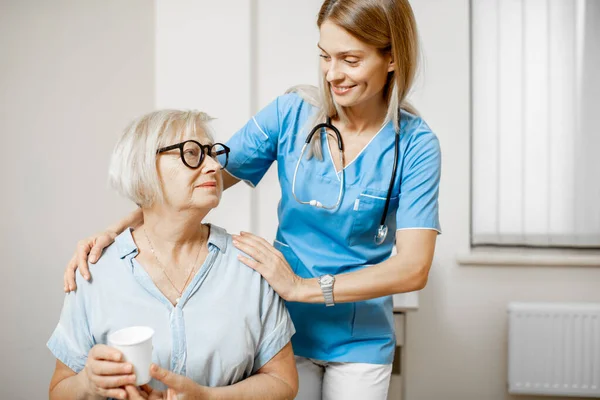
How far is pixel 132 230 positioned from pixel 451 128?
184cm

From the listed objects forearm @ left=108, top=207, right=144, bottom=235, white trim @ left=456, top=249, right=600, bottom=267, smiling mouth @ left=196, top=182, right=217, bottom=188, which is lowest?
white trim @ left=456, top=249, right=600, bottom=267

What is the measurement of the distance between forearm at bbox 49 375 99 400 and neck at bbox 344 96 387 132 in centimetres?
86

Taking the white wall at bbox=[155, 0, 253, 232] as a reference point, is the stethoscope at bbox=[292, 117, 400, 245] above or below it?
below

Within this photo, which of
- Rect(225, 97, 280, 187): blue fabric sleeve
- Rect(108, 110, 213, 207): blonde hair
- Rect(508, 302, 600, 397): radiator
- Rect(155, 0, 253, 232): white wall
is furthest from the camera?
Rect(508, 302, 600, 397): radiator

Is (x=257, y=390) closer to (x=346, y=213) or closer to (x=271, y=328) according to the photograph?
(x=271, y=328)

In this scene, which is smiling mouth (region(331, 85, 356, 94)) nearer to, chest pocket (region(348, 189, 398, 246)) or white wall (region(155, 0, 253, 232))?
chest pocket (region(348, 189, 398, 246))

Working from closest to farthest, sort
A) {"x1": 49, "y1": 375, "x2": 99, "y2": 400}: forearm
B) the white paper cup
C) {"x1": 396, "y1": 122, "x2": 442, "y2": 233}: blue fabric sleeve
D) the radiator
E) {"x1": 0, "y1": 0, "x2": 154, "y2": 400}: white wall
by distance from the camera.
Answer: the white paper cup → {"x1": 49, "y1": 375, "x2": 99, "y2": 400}: forearm → {"x1": 396, "y1": 122, "x2": 442, "y2": 233}: blue fabric sleeve → {"x1": 0, "y1": 0, "x2": 154, "y2": 400}: white wall → the radiator

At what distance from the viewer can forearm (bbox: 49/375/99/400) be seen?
120 centimetres

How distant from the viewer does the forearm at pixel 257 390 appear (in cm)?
125

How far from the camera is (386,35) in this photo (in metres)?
1.35

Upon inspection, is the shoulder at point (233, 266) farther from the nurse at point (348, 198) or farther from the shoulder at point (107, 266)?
the shoulder at point (107, 266)

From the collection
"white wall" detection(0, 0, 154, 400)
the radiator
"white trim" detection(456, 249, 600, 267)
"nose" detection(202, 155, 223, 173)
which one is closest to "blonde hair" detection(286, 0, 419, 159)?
"nose" detection(202, 155, 223, 173)

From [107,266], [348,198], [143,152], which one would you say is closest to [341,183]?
[348,198]

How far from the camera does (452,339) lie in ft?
9.71
